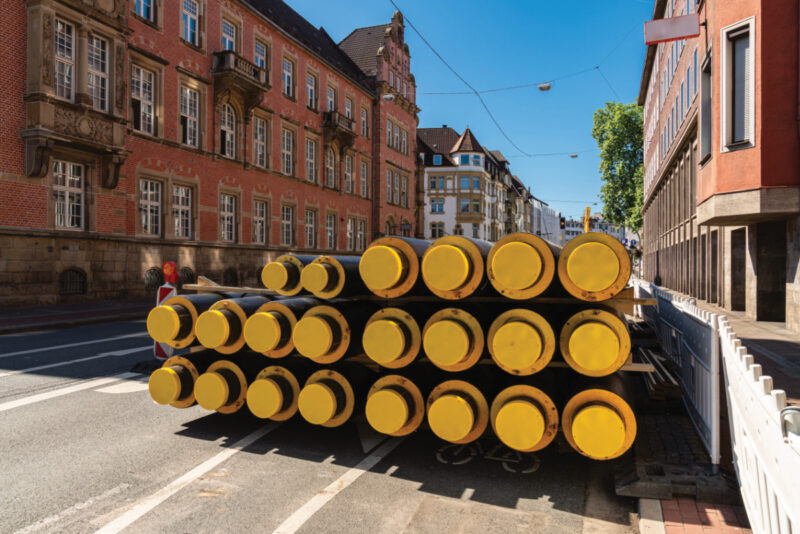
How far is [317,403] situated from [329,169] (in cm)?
3193

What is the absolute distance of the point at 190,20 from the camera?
78.3ft

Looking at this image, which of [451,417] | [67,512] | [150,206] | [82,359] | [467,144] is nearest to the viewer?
[67,512]

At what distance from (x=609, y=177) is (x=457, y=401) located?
49388mm

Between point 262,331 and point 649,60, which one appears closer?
point 262,331

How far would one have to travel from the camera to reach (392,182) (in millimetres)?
44250

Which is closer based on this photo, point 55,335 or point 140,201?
point 55,335

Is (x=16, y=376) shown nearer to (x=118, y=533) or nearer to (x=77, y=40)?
Result: (x=118, y=533)

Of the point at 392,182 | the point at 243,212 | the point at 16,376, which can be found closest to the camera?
the point at 16,376

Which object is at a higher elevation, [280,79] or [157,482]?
[280,79]

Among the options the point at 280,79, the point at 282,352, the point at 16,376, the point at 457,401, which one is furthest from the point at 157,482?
the point at 280,79

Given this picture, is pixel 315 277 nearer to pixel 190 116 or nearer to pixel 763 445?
pixel 763 445

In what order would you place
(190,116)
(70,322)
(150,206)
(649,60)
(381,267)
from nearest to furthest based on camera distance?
(381,267)
(70,322)
(150,206)
(190,116)
(649,60)

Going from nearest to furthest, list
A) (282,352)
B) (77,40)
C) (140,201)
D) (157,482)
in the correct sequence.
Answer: (157,482) → (282,352) → (77,40) → (140,201)

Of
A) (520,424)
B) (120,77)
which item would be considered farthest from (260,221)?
(520,424)
